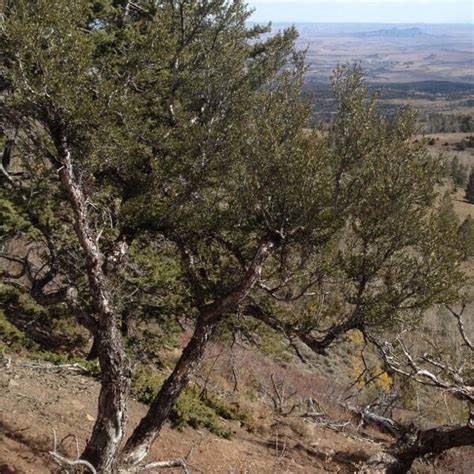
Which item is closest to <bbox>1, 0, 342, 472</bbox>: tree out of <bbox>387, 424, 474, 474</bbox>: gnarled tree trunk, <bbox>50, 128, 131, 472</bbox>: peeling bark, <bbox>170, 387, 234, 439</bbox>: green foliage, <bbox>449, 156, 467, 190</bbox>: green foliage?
<bbox>50, 128, 131, 472</bbox>: peeling bark

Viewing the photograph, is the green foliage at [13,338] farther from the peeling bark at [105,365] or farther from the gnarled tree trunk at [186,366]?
the peeling bark at [105,365]

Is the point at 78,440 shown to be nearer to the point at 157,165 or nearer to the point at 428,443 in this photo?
the point at 157,165

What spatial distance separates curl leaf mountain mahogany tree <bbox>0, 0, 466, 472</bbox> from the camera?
832 centimetres

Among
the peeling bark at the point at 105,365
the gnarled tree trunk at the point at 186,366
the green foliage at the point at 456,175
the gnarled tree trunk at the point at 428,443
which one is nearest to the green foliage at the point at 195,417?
the gnarled tree trunk at the point at 186,366

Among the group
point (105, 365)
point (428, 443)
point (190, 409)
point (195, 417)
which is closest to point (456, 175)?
point (428, 443)

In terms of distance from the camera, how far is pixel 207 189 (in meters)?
10.8

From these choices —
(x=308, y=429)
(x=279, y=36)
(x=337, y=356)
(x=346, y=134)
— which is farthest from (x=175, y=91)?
(x=337, y=356)

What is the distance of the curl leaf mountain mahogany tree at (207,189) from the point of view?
832 cm

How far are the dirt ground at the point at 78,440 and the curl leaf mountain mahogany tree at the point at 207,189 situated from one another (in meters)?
1.59

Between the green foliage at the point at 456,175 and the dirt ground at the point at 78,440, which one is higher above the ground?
the dirt ground at the point at 78,440

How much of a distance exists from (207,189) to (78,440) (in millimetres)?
5113

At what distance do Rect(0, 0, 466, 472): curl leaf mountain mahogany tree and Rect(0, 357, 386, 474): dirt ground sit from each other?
1.59 meters

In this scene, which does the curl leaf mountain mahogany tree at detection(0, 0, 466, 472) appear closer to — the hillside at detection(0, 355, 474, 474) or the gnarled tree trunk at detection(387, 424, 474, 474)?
the hillside at detection(0, 355, 474, 474)

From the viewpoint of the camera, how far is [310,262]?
32.3 feet
